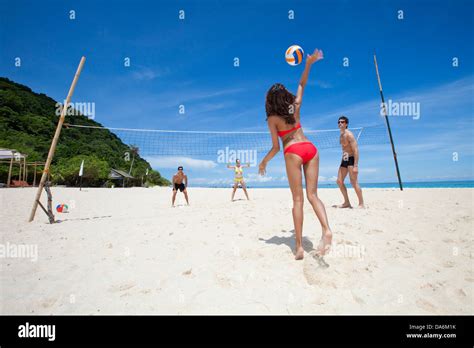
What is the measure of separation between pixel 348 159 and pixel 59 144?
4265 cm

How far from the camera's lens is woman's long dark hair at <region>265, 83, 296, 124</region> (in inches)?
98.5

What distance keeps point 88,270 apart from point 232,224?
2059 mm

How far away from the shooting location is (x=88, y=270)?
243 cm

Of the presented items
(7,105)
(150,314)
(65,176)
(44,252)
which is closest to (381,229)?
(150,314)

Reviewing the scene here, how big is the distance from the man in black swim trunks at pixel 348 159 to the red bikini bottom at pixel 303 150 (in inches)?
118

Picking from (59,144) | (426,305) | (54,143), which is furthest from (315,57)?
(59,144)

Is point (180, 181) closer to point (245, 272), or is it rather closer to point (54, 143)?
point (54, 143)

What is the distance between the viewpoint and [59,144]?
3669cm

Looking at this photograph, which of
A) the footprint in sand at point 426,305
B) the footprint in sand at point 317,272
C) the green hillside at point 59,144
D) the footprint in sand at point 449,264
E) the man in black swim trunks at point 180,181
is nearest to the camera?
the footprint in sand at point 426,305

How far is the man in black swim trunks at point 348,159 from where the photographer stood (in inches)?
200

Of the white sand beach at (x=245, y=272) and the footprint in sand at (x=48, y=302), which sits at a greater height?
the white sand beach at (x=245, y=272)

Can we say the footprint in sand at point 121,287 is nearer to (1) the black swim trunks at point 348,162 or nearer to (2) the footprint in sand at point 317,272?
(2) the footprint in sand at point 317,272

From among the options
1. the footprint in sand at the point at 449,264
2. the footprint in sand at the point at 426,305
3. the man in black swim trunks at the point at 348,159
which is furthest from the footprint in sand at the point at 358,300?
the man in black swim trunks at the point at 348,159
